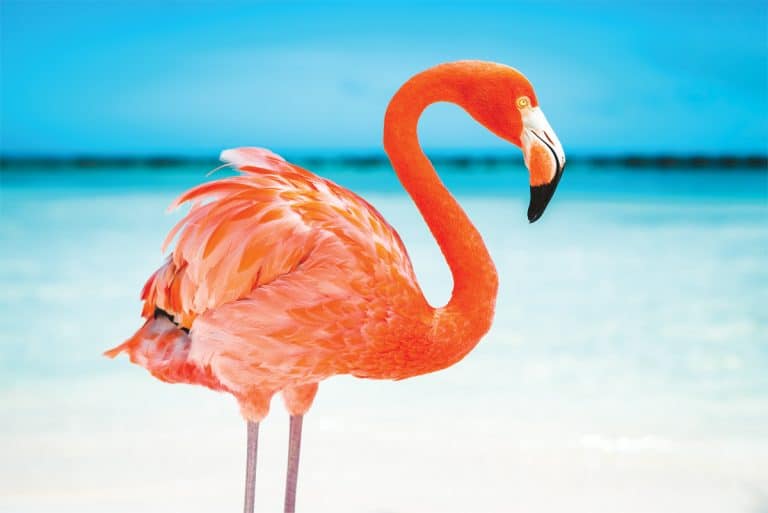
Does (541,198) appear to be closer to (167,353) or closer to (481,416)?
(167,353)

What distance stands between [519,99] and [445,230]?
1.15ft

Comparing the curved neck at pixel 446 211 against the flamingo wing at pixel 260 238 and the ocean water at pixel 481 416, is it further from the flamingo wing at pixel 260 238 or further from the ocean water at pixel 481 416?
the ocean water at pixel 481 416

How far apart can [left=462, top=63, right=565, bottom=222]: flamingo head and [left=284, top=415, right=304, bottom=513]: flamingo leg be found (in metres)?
0.80

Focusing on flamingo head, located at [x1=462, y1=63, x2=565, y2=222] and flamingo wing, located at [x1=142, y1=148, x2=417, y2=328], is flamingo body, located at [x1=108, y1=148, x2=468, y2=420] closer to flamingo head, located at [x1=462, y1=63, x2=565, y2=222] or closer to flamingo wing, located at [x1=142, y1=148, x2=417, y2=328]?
flamingo wing, located at [x1=142, y1=148, x2=417, y2=328]

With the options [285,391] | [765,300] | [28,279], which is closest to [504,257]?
[765,300]

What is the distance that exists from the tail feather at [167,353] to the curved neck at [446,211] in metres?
0.58

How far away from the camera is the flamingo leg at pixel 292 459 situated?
245 cm

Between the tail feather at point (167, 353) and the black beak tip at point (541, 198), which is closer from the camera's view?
the black beak tip at point (541, 198)

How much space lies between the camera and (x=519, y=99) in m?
2.21

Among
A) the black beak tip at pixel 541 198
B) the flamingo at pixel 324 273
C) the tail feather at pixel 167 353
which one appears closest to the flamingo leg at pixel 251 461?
the flamingo at pixel 324 273

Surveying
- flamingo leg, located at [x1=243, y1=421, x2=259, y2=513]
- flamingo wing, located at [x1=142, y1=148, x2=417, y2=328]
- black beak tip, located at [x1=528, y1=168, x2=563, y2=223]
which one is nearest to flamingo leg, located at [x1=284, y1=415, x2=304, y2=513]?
flamingo leg, located at [x1=243, y1=421, x2=259, y2=513]

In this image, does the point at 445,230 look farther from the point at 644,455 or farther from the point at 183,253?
the point at 644,455

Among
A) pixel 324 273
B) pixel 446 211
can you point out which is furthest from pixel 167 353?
pixel 446 211

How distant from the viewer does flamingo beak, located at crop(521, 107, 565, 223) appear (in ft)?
7.10
